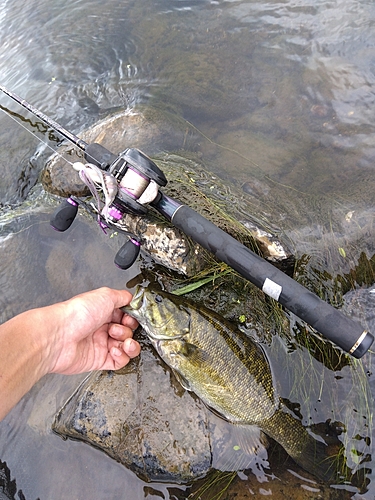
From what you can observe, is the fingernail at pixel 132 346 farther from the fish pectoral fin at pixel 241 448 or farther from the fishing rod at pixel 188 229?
the fish pectoral fin at pixel 241 448

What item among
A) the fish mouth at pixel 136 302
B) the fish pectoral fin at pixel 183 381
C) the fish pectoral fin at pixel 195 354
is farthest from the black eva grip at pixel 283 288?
the fish pectoral fin at pixel 183 381

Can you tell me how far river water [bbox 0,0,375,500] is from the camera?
13.3ft

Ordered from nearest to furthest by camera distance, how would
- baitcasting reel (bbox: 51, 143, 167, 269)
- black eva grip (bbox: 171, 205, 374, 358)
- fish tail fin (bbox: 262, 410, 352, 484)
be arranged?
black eva grip (bbox: 171, 205, 374, 358), baitcasting reel (bbox: 51, 143, 167, 269), fish tail fin (bbox: 262, 410, 352, 484)

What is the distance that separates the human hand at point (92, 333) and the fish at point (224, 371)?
0.91 feet

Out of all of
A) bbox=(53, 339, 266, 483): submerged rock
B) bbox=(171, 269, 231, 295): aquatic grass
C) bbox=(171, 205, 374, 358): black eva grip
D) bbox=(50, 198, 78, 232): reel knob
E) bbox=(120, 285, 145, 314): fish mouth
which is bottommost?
bbox=(53, 339, 266, 483): submerged rock

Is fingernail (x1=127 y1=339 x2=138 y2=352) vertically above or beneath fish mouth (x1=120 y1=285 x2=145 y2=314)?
beneath

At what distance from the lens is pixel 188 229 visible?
3207mm

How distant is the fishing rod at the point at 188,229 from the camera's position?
2674 mm

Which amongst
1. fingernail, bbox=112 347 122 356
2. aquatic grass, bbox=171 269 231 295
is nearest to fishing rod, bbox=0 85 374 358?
aquatic grass, bbox=171 269 231 295

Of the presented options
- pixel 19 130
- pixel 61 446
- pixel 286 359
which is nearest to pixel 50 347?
pixel 61 446

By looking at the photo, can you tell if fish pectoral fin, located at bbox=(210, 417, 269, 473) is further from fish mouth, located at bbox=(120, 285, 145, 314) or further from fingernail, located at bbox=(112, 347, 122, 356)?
fish mouth, located at bbox=(120, 285, 145, 314)

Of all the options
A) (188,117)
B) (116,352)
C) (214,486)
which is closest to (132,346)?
(116,352)

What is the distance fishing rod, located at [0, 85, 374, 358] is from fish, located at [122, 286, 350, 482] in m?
0.73

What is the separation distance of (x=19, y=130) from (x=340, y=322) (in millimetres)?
5912
